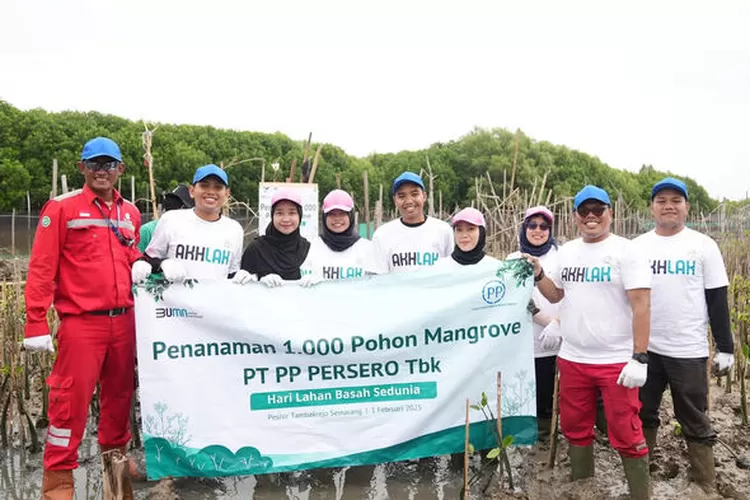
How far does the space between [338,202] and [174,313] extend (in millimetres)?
1427

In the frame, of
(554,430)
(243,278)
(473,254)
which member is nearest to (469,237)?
(473,254)

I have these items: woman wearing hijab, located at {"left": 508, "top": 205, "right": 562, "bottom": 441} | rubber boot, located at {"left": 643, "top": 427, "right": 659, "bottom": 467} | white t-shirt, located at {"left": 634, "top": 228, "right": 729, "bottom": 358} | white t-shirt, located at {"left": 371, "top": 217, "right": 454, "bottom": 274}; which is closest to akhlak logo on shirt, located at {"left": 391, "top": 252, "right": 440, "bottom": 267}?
white t-shirt, located at {"left": 371, "top": 217, "right": 454, "bottom": 274}

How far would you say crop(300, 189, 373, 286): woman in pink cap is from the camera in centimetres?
448

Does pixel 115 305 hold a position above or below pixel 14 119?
below

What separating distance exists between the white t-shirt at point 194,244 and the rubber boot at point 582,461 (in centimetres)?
261

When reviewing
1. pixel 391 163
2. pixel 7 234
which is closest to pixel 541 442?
pixel 7 234

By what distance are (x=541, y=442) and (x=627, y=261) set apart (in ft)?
6.60

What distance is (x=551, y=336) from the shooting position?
448 cm

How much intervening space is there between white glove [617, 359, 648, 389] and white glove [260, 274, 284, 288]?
217 centimetres

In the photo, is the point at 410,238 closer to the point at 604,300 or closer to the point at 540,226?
the point at 540,226

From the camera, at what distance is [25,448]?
14.9 feet

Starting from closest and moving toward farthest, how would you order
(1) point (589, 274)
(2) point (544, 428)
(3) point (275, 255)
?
1. (1) point (589, 274)
2. (3) point (275, 255)
3. (2) point (544, 428)

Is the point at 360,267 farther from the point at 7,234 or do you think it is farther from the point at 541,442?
the point at 7,234

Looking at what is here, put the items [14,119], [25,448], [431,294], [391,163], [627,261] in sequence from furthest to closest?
[391,163], [14,119], [25,448], [431,294], [627,261]
